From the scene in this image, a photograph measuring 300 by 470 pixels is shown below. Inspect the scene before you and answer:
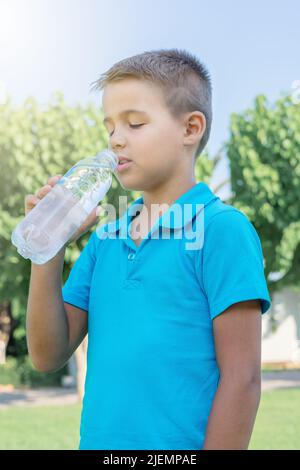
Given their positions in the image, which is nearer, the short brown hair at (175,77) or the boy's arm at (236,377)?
the boy's arm at (236,377)

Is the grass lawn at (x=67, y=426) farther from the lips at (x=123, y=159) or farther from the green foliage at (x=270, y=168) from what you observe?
the lips at (x=123, y=159)

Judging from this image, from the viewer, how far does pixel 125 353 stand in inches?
70.2

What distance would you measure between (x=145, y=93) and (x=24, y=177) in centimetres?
1165

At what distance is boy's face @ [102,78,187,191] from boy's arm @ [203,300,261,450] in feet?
1.39

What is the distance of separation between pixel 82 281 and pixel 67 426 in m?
10.6

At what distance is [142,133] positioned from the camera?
1.87 metres

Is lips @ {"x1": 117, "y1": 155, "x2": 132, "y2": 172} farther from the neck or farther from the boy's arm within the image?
the boy's arm

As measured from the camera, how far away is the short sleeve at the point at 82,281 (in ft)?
6.58

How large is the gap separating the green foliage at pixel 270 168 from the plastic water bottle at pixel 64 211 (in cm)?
1234

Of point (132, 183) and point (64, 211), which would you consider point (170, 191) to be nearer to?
point (132, 183)

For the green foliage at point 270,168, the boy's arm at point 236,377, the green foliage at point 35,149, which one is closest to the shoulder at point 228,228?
the boy's arm at point 236,377

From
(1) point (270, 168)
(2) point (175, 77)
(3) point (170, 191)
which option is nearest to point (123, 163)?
(3) point (170, 191)

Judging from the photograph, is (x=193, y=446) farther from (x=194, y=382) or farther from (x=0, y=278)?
(x=0, y=278)

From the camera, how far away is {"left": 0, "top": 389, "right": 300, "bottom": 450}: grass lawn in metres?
9.98
